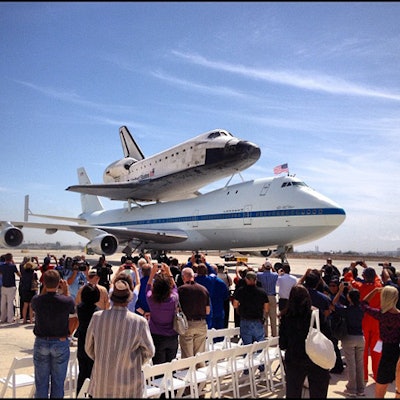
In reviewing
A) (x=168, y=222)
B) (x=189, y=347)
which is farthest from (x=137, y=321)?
(x=168, y=222)

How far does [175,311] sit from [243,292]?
55.6 inches

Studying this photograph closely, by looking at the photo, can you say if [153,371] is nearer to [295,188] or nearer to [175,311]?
[175,311]

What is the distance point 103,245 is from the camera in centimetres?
2245

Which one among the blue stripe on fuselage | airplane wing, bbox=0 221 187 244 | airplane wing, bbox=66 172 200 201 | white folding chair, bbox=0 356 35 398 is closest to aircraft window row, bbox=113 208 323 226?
the blue stripe on fuselage

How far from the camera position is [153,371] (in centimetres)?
437

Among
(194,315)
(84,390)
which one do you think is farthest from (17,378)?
Result: (194,315)

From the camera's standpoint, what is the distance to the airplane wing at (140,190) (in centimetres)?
2815

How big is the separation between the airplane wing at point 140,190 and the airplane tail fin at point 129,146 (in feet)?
21.6

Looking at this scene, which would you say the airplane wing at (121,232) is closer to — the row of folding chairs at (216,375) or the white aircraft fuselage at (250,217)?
the white aircraft fuselage at (250,217)

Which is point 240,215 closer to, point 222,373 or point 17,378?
point 222,373

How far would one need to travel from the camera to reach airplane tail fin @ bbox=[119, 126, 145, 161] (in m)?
37.1

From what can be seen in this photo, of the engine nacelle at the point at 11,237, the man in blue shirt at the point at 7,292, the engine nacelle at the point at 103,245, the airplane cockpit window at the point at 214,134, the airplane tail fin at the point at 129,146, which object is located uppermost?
the airplane tail fin at the point at 129,146

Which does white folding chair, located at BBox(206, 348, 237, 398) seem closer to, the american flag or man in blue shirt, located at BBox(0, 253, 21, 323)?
man in blue shirt, located at BBox(0, 253, 21, 323)

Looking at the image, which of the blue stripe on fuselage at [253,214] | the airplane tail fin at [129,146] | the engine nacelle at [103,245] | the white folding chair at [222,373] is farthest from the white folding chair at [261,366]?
the airplane tail fin at [129,146]
